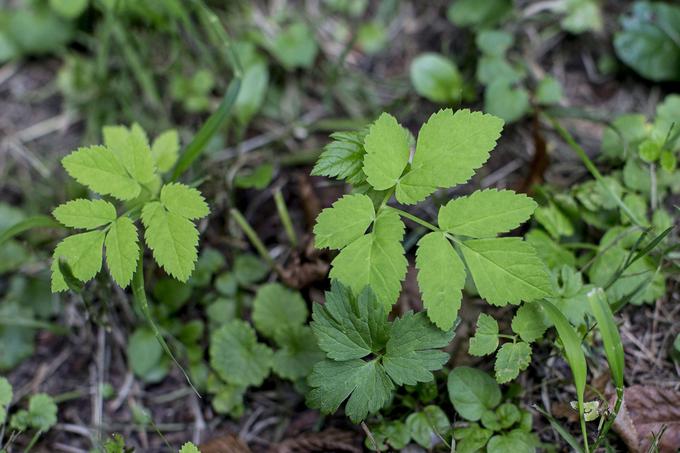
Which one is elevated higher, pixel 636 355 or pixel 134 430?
pixel 636 355

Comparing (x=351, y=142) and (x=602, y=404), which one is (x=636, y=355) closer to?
(x=602, y=404)

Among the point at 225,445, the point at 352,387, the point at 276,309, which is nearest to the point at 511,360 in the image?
the point at 352,387

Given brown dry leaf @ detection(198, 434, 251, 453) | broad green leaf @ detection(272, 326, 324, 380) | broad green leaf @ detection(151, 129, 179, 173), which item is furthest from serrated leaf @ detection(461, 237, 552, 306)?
broad green leaf @ detection(151, 129, 179, 173)

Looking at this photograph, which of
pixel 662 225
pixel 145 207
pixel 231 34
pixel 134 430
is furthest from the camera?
pixel 231 34

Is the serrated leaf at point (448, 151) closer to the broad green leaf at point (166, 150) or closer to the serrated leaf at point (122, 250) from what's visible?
the serrated leaf at point (122, 250)

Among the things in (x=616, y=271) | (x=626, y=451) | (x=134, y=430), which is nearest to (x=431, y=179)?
(x=616, y=271)

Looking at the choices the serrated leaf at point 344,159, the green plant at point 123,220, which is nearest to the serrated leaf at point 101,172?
the green plant at point 123,220

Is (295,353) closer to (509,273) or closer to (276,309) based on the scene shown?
(276,309)
